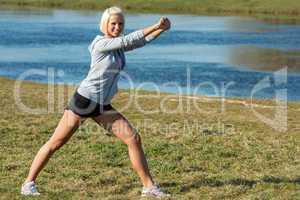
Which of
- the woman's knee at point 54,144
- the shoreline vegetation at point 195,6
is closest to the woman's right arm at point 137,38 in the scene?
the woman's knee at point 54,144

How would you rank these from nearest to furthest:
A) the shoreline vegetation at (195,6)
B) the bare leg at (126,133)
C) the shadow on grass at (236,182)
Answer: the bare leg at (126,133), the shadow on grass at (236,182), the shoreline vegetation at (195,6)

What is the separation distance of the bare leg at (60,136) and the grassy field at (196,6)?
8571 cm

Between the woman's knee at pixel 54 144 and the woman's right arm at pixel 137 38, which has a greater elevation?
the woman's right arm at pixel 137 38

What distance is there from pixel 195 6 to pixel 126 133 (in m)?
103

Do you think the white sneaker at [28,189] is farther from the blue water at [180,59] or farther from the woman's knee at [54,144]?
the blue water at [180,59]

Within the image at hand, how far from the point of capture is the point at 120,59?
26.0 feet

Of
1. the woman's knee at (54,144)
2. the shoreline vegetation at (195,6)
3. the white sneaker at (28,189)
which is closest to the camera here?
the woman's knee at (54,144)

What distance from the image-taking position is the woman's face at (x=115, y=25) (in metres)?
7.56

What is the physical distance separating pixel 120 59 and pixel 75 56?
31.6m

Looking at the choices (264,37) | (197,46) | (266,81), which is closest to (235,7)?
(264,37)

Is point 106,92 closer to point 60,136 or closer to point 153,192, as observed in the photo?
point 60,136

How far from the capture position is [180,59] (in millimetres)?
38438

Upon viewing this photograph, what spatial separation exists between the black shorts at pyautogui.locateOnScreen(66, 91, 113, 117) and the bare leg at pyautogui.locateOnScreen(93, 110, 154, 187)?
95 millimetres

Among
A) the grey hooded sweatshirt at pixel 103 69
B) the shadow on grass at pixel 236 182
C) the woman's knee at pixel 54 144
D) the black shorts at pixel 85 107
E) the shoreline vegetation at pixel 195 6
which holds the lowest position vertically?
the shadow on grass at pixel 236 182
